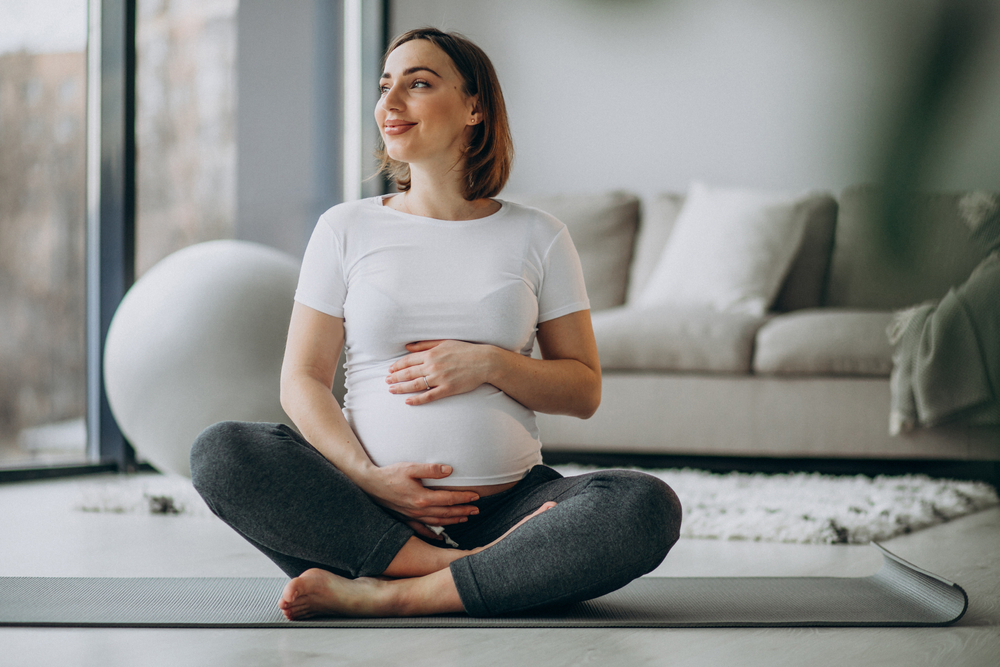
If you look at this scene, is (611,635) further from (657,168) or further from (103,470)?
(657,168)

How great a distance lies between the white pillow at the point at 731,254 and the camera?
2.95 meters

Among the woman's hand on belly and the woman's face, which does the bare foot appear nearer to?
the woman's hand on belly

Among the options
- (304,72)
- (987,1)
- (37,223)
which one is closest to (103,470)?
(37,223)

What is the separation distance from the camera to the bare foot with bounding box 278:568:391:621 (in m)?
1.13

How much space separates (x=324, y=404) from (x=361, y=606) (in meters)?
0.26

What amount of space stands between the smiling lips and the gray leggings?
44 centimetres

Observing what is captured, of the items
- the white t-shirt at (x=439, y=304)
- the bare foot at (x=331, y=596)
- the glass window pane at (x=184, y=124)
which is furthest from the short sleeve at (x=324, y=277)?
the glass window pane at (x=184, y=124)

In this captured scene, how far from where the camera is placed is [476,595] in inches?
44.4

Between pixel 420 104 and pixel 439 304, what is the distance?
0.92 ft

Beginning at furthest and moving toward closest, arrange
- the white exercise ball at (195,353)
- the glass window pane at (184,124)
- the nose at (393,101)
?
1. the glass window pane at (184,124)
2. the white exercise ball at (195,353)
3. the nose at (393,101)

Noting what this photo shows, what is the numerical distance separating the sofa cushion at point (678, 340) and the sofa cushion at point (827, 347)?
0.21 feet

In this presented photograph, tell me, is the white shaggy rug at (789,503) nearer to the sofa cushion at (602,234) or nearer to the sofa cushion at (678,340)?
the sofa cushion at (678,340)

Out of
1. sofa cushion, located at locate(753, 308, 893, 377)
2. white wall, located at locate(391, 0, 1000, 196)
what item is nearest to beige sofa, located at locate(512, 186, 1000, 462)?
sofa cushion, located at locate(753, 308, 893, 377)

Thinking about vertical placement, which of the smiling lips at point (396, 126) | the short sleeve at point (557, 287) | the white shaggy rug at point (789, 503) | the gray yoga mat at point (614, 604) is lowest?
the white shaggy rug at point (789, 503)
